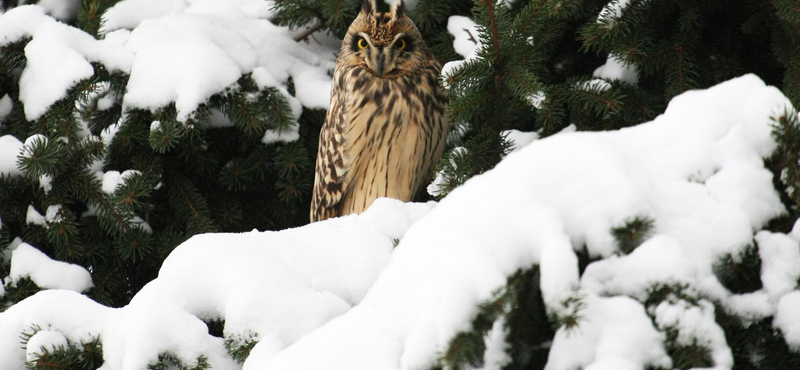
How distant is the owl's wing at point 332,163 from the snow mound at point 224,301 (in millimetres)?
1292

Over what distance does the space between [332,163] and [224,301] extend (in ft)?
5.47

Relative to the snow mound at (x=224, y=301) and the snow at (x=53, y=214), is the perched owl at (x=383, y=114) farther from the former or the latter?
the snow mound at (x=224, y=301)

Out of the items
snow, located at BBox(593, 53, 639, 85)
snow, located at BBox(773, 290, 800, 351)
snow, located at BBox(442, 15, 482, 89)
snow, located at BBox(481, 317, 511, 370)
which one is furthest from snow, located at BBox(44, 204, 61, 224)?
snow, located at BBox(773, 290, 800, 351)

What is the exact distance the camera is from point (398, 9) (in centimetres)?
316

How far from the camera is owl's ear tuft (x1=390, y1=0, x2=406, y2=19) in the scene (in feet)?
10.4

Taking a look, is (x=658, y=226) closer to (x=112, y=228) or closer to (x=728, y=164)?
(x=728, y=164)

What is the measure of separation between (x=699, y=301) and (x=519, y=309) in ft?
0.88

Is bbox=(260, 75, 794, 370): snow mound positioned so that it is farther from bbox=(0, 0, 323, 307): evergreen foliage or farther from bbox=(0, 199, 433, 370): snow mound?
bbox=(0, 0, 323, 307): evergreen foliage

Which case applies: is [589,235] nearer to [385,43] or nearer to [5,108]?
[385,43]

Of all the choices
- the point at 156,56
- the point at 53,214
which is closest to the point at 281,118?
the point at 156,56

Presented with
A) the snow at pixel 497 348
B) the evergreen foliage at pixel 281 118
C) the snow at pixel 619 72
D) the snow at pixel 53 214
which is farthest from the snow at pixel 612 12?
the snow at pixel 53 214

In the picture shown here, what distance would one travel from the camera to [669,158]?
129 centimetres

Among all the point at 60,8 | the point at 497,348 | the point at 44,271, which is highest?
the point at 497,348

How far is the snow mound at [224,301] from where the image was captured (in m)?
1.71
